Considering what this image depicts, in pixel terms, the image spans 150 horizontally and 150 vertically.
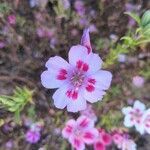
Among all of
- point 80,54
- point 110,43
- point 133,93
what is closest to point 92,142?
point 133,93

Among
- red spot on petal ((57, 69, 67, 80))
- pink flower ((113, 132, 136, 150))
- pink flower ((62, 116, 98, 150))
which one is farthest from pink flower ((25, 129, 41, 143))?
red spot on petal ((57, 69, 67, 80))

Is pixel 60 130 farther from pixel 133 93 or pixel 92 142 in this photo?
pixel 133 93

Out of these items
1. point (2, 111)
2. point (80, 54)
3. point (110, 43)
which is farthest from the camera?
point (110, 43)

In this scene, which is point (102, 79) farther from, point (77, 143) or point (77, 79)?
point (77, 143)

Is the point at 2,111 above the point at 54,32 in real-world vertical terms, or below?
below

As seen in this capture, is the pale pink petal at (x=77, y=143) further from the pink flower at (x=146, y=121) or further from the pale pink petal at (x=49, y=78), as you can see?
the pale pink petal at (x=49, y=78)

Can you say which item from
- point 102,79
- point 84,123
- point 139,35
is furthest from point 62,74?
point 84,123
